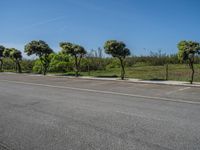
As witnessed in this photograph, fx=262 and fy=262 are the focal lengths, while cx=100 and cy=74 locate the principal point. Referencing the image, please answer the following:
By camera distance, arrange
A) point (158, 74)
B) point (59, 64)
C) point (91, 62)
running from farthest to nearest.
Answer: point (91, 62), point (59, 64), point (158, 74)

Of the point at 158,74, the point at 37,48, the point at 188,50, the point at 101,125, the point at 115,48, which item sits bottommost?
the point at 101,125

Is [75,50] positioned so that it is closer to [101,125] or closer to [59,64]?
[59,64]

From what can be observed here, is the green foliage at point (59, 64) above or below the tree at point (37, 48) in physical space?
below

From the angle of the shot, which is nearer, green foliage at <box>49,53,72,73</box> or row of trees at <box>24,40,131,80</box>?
row of trees at <box>24,40,131,80</box>

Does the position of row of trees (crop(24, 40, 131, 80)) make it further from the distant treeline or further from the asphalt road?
the asphalt road

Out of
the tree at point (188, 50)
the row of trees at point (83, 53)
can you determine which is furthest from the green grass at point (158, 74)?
the tree at point (188, 50)

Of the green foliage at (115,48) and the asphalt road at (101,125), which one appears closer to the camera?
the asphalt road at (101,125)

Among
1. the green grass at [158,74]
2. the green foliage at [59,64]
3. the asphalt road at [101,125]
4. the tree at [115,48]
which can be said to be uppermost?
the tree at [115,48]

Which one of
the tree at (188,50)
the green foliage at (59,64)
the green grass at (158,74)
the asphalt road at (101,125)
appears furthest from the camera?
the green foliage at (59,64)

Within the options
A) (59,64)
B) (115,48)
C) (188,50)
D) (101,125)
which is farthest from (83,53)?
(101,125)

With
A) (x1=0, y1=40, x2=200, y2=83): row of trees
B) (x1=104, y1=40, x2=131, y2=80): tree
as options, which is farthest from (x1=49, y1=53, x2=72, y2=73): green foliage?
(x1=104, y1=40, x2=131, y2=80): tree

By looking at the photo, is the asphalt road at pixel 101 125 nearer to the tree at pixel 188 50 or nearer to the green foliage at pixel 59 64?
the tree at pixel 188 50

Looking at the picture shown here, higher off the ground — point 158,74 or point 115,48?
point 115,48

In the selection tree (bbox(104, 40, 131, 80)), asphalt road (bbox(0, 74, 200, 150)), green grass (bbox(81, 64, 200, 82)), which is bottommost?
asphalt road (bbox(0, 74, 200, 150))
